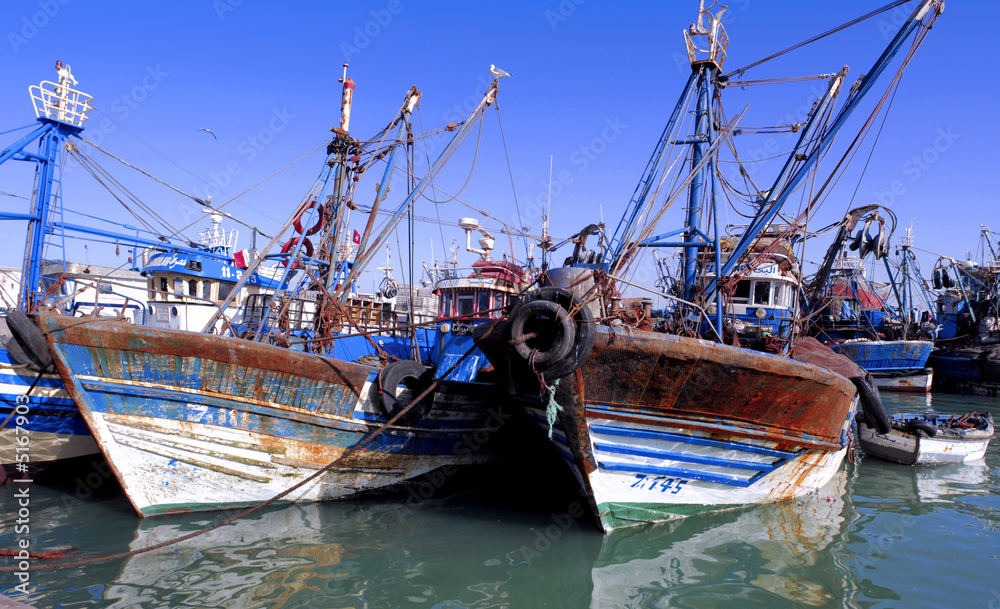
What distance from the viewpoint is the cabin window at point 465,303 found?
10969 mm

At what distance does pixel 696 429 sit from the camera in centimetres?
627

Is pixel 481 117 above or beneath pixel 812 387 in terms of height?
above

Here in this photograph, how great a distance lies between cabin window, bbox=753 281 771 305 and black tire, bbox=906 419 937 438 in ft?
27.2

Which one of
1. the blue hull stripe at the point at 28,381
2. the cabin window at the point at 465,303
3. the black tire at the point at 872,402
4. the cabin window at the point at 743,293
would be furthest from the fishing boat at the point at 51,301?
the cabin window at the point at 743,293

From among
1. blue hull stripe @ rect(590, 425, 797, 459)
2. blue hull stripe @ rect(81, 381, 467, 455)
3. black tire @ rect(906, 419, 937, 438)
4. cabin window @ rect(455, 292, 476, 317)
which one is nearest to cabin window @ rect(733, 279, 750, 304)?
black tire @ rect(906, 419, 937, 438)

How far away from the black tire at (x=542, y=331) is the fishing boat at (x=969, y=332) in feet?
82.9

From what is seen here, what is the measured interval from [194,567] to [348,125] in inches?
322

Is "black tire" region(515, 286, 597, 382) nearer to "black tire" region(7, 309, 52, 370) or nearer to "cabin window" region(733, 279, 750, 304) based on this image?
"black tire" region(7, 309, 52, 370)

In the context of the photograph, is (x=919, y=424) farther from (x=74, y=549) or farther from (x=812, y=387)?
(x=74, y=549)

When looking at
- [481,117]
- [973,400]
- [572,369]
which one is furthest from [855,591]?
[973,400]

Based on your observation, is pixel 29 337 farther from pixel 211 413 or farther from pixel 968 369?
pixel 968 369

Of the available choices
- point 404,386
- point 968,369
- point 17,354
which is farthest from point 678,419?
point 968,369

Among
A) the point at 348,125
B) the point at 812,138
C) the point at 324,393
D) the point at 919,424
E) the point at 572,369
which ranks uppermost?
the point at 348,125

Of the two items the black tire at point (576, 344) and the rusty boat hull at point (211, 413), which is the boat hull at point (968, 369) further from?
the rusty boat hull at point (211, 413)
